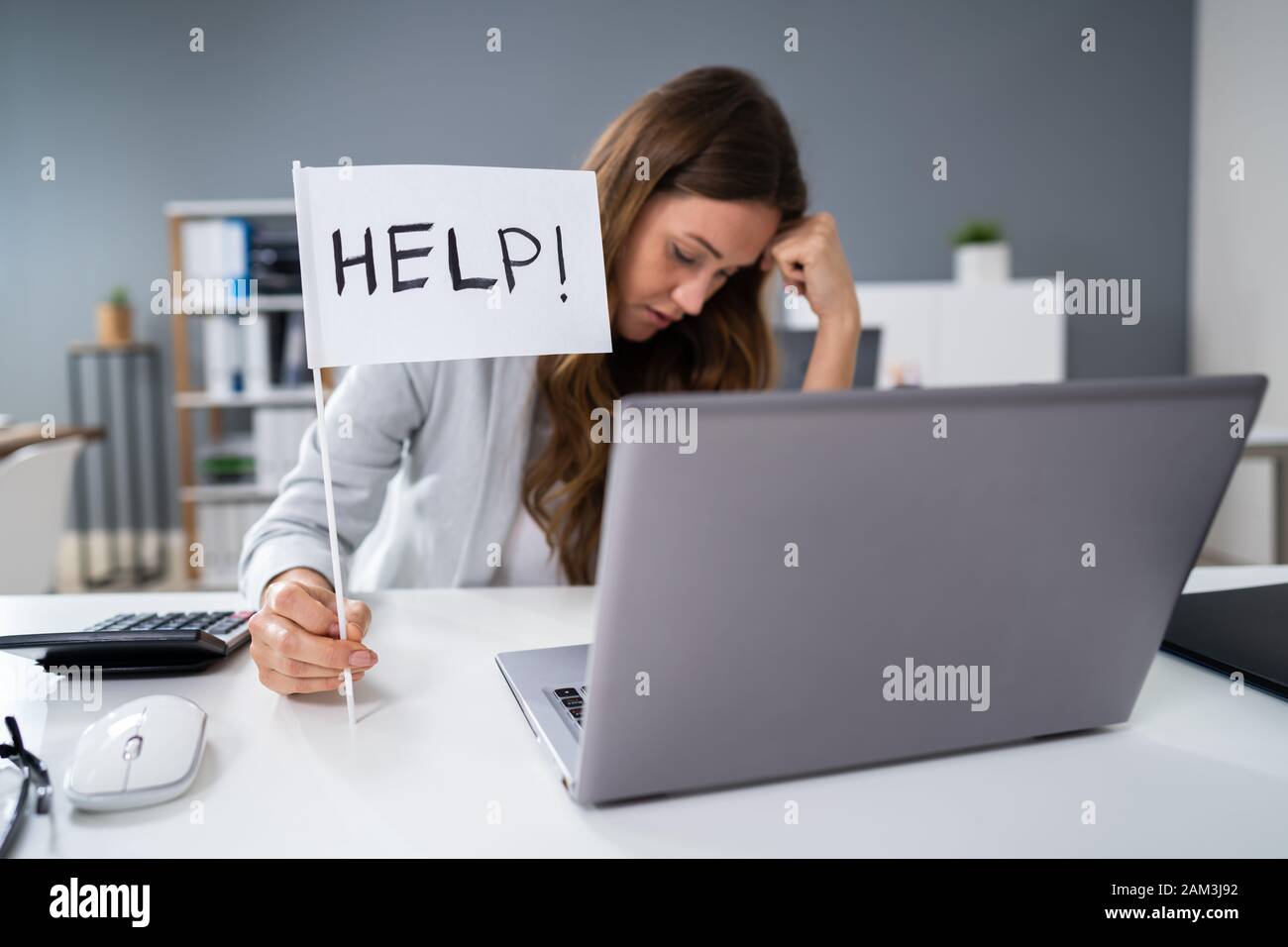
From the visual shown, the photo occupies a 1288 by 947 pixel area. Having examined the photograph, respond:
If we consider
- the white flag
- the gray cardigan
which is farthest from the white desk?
the gray cardigan

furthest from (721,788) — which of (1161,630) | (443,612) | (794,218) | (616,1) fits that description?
(616,1)

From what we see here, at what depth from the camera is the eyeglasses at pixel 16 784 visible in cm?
48

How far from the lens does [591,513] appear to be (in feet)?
4.09

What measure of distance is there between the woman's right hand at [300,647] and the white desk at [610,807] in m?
0.02

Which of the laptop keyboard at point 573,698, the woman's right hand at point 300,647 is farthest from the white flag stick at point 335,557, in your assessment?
the laptop keyboard at point 573,698

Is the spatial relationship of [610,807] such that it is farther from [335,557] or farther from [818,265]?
[818,265]

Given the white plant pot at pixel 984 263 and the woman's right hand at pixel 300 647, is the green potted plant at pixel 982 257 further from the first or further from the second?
the woman's right hand at pixel 300 647

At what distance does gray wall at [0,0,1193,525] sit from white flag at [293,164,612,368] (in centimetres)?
301

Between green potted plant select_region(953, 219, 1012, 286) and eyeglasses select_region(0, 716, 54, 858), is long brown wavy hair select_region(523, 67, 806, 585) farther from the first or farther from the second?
green potted plant select_region(953, 219, 1012, 286)

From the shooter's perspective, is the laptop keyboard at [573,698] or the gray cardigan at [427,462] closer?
the laptop keyboard at [573,698]

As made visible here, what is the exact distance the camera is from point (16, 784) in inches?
20.8

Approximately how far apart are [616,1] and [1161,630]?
12.4ft

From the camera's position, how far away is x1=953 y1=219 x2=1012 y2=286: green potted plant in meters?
3.61
